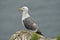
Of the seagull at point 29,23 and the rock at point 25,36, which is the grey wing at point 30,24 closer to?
the seagull at point 29,23

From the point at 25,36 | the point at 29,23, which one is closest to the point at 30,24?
the point at 29,23

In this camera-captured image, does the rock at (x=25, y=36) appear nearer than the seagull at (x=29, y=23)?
Yes

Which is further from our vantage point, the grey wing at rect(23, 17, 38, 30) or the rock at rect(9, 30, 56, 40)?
the grey wing at rect(23, 17, 38, 30)

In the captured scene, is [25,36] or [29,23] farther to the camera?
[29,23]

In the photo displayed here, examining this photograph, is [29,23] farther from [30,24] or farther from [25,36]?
[25,36]

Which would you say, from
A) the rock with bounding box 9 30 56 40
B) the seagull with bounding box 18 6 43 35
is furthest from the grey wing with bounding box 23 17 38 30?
the rock with bounding box 9 30 56 40

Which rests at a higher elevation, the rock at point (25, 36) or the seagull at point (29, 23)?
the seagull at point (29, 23)

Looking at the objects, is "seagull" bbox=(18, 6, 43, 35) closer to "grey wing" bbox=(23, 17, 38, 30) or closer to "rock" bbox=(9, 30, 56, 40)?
"grey wing" bbox=(23, 17, 38, 30)

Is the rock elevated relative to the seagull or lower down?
lower down

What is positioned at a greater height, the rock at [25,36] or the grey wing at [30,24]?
the grey wing at [30,24]

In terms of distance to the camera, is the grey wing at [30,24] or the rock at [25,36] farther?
the grey wing at [30,24]

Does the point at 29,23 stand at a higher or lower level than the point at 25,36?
higher

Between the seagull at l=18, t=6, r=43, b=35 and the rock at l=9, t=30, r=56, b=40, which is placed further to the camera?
the seagull at l=18, t=6, r=43, b=35

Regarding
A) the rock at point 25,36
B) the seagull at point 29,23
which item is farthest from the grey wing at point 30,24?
the rock at point 25,36
